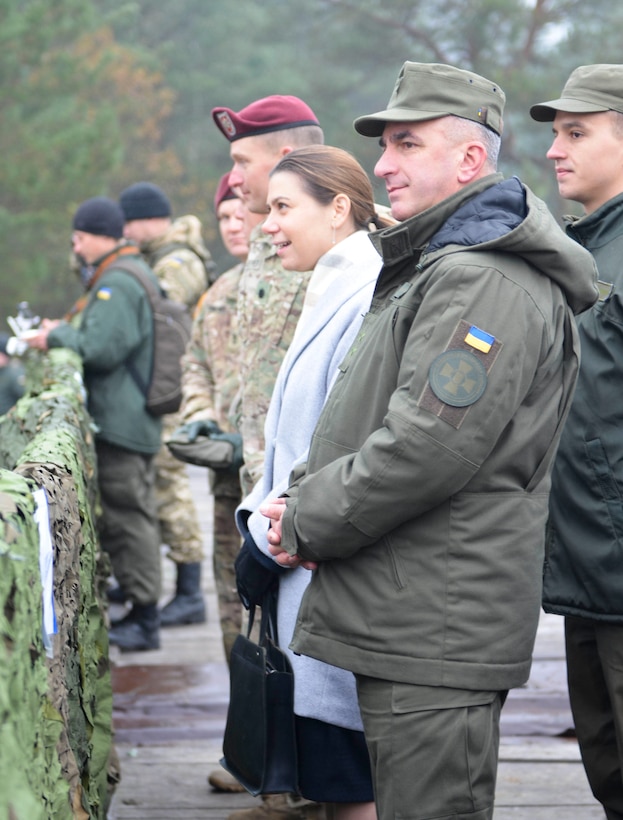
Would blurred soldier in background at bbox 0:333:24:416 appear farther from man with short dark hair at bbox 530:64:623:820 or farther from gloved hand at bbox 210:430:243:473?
man with short dark hair at bbox 530:64:623:820

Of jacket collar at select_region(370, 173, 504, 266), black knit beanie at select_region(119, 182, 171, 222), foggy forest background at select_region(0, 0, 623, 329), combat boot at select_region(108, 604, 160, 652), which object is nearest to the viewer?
jacket collar at select_region(370, 173, 504, 266)

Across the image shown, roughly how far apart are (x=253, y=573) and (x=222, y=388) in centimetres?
208

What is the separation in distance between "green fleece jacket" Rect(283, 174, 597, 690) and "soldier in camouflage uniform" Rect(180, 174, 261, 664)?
7.47ft

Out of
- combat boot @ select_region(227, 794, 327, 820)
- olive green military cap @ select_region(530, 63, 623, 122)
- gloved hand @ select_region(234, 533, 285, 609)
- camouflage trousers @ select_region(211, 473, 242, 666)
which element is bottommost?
combat boot @ select_region(227, 794, 327, 820)

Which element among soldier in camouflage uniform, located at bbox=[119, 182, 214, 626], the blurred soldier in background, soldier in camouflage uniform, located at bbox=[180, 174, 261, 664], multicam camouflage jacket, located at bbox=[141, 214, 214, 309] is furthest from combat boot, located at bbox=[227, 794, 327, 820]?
the blurred soldier in background

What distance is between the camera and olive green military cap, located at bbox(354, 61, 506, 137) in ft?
10.1

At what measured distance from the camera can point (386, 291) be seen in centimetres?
316

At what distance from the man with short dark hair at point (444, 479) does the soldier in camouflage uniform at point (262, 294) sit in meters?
1.29

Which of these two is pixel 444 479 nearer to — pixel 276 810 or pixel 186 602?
pixel 276 810

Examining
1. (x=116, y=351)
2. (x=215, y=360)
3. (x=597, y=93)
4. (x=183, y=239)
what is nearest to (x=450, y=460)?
(x=597, y=93)

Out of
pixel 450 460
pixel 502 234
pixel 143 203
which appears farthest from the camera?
pixel 143 203

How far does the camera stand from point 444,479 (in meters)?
2.80

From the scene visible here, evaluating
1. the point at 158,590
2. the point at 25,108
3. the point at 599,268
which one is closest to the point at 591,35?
the point at 25,108

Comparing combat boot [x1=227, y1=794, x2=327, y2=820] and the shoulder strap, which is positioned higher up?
the shoulder strap
